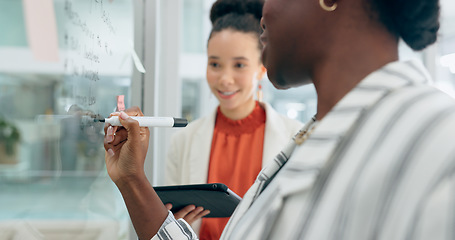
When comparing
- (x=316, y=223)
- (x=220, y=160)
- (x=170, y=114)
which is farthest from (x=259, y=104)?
(x=316, y=223)

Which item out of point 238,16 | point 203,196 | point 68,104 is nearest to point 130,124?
point 68,104

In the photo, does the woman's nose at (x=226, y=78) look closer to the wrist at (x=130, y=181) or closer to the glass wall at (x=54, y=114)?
the glass wall at (x=54, y=114)

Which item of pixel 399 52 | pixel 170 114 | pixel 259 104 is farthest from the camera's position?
pixel 170 114

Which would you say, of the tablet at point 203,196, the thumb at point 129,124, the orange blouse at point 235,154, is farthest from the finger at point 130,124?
the orange blouse at point 235,154

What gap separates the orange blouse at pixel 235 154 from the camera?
1.30 metres

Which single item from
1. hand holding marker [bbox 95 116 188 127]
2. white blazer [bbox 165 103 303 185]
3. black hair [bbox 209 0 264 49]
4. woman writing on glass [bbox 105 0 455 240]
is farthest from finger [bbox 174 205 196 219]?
black hair [bbox 209 0 264 49]

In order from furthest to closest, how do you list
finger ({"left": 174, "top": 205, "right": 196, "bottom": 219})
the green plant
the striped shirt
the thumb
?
1. finger ({"left": 174, "top": 205, "right": 196, "bottom": 219})
2. the thumb
3. the green plant
4. the striped shirt

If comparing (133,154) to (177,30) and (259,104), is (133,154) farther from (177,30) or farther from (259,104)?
(177,30)

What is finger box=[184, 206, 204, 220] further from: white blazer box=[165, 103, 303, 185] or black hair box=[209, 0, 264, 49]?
black hair box=[209, 0, 264, 49]

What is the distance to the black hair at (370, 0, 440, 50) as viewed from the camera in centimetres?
47

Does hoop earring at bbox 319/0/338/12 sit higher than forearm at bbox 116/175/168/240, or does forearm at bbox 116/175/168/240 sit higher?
hoop earring at bbox 319/0/338/12

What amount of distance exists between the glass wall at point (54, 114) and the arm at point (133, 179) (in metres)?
0.06

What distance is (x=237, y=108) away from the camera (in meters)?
1.43

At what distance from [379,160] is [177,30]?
5.49 ft
